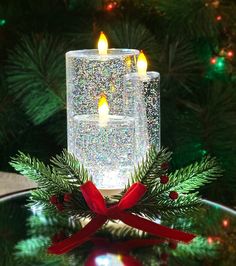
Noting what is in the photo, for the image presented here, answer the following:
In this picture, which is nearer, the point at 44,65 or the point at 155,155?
the point at 155,155

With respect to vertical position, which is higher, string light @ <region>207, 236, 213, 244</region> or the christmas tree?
the christmas tree

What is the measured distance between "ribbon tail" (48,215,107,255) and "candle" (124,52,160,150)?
9 centimetres

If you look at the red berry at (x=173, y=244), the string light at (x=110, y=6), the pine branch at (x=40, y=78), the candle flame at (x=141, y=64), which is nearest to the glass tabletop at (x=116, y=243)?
the red berry at (x=173, y=244)

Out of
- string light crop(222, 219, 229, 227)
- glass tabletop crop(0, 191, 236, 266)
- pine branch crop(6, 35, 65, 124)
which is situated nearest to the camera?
glass tabletop crop(0, 191, 236, 266)

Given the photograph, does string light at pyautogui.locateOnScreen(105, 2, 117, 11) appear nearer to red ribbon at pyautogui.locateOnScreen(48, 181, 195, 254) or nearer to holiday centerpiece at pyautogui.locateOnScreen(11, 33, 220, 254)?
holiday centerpiece at pyautogui.locateOnScreen(11, 33, 220, 254)

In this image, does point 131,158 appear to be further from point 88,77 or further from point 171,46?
point 171,46

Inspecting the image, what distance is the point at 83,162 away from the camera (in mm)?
643

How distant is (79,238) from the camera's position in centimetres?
59

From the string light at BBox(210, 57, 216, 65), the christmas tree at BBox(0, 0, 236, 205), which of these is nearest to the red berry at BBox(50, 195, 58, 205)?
the christmas tree at BBox(0, 0, 236, 205)

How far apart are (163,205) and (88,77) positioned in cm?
15

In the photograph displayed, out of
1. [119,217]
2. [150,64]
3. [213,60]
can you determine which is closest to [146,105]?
[119,217]

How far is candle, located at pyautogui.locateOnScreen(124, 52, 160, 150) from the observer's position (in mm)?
646

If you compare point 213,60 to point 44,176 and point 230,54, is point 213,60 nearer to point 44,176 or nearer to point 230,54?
point 230,54

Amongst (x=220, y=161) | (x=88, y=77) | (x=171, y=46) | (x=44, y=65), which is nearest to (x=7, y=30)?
(x=44, y=65)
